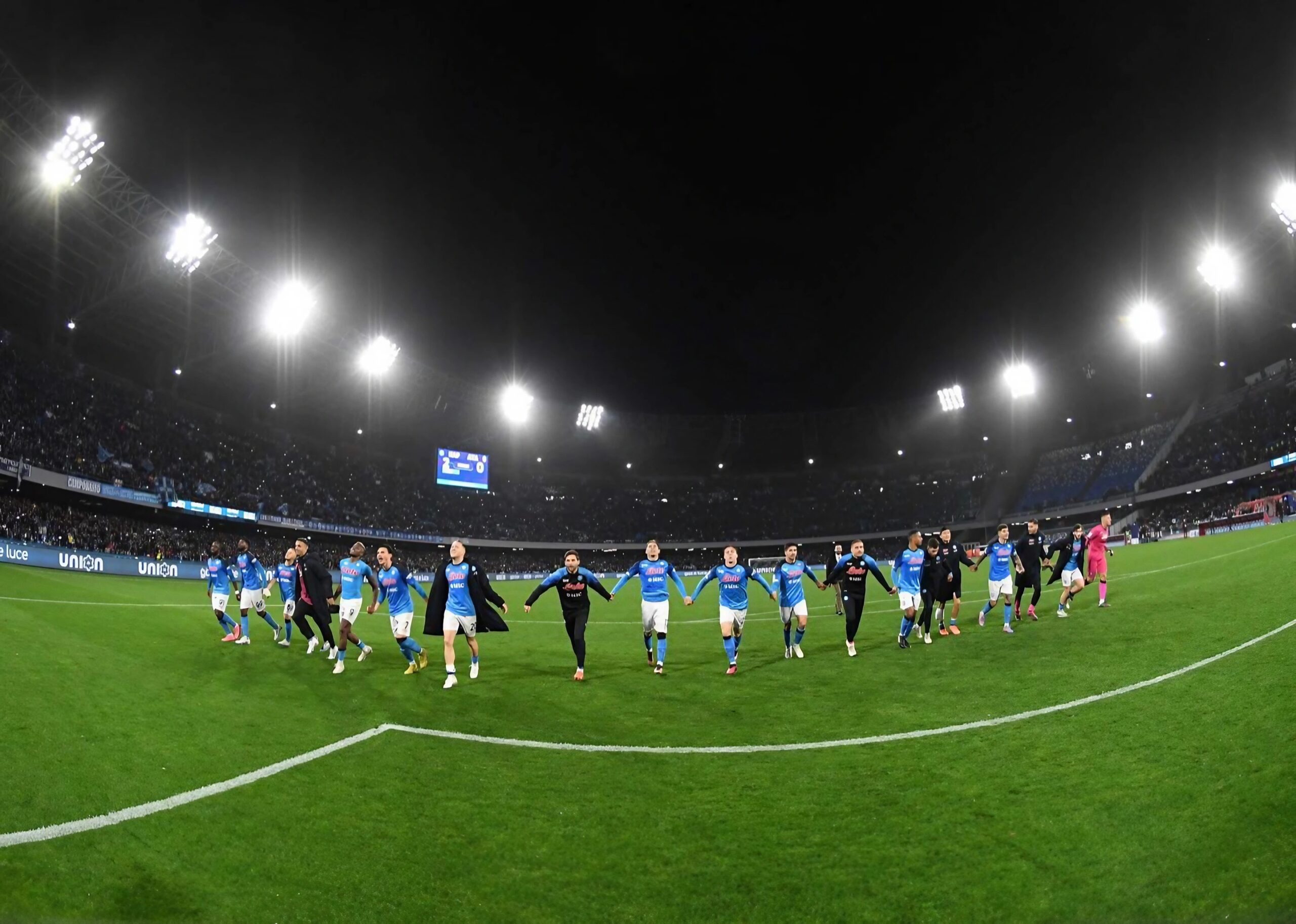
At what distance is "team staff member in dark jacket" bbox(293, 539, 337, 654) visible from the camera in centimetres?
1366

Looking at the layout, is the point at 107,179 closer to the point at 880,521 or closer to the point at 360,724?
the point at 360,724

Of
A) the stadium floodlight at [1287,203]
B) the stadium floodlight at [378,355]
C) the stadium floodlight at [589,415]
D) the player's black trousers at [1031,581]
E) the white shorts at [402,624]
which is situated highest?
the stadium floodlight at [1287,203]

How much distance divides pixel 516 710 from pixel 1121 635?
1068cm

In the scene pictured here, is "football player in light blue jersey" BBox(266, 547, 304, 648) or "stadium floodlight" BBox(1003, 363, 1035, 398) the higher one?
"stadium floodlight" BBox(1003, 363, 1035, 398)

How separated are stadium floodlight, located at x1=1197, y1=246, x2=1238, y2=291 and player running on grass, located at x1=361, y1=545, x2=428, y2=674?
49.1 metres

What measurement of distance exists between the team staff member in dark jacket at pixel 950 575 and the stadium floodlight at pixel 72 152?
108 ft

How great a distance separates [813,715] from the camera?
9141mm

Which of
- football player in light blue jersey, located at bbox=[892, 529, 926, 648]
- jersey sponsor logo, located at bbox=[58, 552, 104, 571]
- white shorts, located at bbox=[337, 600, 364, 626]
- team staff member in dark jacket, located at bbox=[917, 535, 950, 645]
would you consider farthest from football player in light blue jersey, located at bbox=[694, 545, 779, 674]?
jersey sponsor logo, located at bbox=[58, 552, 104, 571]

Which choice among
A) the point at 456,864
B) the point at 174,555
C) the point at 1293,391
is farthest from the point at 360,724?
the point at 1293,391

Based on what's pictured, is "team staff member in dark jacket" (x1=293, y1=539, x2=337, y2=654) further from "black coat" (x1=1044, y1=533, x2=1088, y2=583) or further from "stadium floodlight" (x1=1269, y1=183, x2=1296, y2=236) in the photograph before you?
"stadium floodlight" (x1=1269, y1=183, x2=1296, y2=236)

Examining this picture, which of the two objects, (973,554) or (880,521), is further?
(880,521)

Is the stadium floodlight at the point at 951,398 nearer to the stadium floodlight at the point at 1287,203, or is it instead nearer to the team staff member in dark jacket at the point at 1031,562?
the stadium floodlight at the point at 1287,203

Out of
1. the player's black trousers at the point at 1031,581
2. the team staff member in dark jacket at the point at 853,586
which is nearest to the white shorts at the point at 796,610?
the team staff member in dark jacket at the point at 853,586

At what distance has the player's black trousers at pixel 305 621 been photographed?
44.3ft
